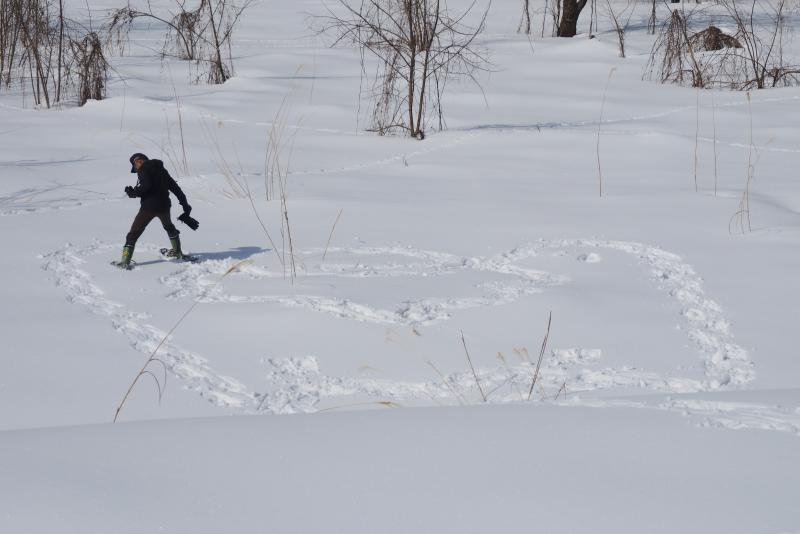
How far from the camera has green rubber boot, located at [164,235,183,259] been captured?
4.87 m

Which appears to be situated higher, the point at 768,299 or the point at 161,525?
the point at 161,525

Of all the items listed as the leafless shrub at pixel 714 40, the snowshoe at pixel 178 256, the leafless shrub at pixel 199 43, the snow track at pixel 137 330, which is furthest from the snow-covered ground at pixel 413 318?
the leafless shrub at pixel 714 40

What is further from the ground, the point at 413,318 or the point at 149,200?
the point at 149,200

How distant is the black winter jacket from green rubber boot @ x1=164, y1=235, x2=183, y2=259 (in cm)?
16

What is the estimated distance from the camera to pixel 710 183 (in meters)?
6.40

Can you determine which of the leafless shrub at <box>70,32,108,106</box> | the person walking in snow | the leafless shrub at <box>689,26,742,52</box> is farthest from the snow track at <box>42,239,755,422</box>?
the leafless shrub at <box>689,26,742,52</box>

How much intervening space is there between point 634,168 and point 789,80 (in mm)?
4555

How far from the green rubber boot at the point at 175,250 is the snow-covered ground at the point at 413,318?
124 millimetres

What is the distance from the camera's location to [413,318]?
13.5 ft

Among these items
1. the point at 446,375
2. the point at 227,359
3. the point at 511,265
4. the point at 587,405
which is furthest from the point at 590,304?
the point at 587,405

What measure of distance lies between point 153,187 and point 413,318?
165cm

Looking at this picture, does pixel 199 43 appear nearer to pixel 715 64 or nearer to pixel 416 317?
pixel 715 64

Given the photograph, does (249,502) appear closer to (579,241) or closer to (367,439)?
(367,439)

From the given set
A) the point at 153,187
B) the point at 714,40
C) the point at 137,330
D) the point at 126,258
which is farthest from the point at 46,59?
the point at 714,40
